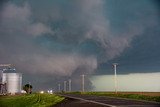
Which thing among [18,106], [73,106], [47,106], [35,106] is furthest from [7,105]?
[73,106]

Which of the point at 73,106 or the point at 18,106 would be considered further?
the point at 18,106

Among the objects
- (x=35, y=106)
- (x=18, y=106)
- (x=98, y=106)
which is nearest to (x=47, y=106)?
(x=35, y=106)

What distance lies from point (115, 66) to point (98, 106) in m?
Answer: 97.9

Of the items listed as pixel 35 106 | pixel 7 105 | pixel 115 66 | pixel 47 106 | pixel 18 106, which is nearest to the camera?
pixel 47 106

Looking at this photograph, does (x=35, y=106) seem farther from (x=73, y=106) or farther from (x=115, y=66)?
(x=115, y=66)

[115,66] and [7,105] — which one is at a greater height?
[115,66]

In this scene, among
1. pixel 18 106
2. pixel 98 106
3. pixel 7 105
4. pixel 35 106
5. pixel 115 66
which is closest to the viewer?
pixel 98 106

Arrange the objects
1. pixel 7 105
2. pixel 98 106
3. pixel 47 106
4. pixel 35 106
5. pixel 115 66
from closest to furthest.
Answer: pixel 98 106
pixel 47 106
pixel 35 106
pixel 7 105
pixel 115 66

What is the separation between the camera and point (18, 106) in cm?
9238

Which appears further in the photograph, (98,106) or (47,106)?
(47,106)

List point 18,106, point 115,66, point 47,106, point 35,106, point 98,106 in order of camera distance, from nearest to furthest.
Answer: point 98,106, point 47,106, point 35,106, point 18,106, point 115,66

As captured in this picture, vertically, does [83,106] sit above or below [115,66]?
below

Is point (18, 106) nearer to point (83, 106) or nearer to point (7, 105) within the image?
point (7, 105)

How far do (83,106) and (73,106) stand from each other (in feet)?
5.53
